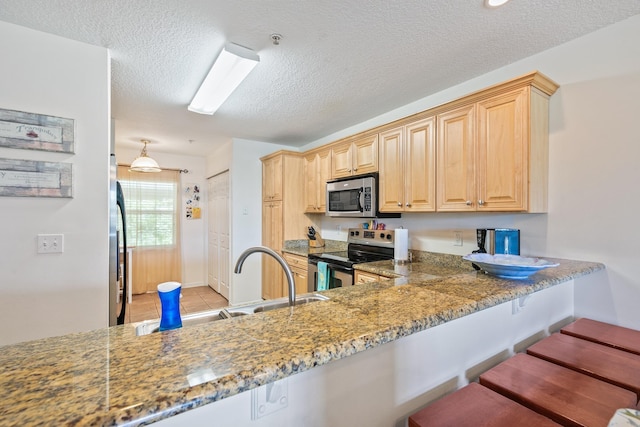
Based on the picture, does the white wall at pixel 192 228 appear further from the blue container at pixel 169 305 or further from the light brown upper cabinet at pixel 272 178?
the blue container at pixel 169 305

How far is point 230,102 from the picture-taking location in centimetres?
289

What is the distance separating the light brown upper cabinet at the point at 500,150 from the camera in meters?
1.84

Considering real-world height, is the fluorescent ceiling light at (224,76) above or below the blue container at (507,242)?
above

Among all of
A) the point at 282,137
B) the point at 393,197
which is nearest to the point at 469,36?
the point at 393,197

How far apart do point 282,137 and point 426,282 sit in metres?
3.34

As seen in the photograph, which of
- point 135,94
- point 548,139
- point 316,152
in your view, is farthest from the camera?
point 316,152

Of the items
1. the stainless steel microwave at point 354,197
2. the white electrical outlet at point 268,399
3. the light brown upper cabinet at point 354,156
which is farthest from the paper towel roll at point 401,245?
the white electrical outlet at point 268,399

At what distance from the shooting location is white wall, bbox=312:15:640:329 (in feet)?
5.53

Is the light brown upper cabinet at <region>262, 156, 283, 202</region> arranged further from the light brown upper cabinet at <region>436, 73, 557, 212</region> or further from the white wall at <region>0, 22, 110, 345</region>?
the light brown upper cabinet at <region>436, 73, 557, 212</region>

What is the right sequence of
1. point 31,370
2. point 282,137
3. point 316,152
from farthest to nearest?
point 282,137
point 316,152
point 31,370

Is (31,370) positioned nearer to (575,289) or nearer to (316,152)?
(575,289)

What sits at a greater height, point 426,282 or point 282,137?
point 282,137

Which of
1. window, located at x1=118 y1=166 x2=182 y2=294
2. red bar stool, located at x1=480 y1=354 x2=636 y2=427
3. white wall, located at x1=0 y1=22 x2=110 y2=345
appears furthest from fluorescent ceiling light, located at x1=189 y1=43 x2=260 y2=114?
window, located at x1=118 y1=166 x2=182 y2=294

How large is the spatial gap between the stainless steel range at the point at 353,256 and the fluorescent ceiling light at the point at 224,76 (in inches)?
75.4
